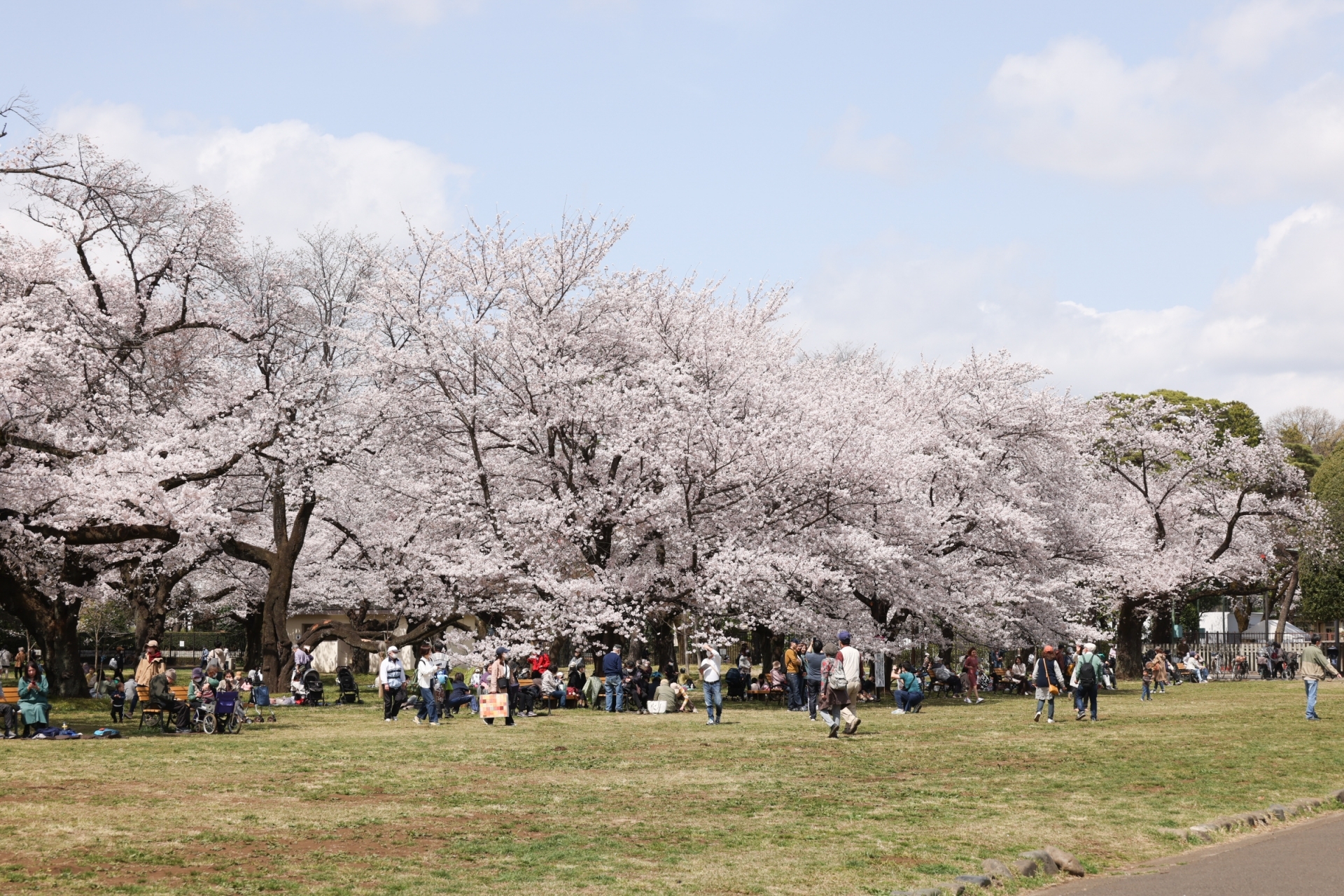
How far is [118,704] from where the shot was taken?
2338 centimetres

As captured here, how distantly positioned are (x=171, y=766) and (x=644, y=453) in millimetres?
15450

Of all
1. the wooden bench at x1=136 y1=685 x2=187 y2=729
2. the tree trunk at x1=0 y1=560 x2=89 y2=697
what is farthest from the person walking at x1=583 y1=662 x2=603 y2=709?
the tree trunk at x1=0 y1=560 x2=89 y2=697

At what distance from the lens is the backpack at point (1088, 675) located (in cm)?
2475

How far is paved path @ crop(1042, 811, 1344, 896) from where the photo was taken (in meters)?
8.38

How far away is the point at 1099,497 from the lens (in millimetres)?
47375

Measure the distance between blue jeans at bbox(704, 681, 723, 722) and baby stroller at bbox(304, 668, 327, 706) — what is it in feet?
38.3

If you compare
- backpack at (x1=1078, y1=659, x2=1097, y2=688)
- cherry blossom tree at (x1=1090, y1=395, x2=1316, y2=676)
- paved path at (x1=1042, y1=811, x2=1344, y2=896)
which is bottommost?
paved path at (x1=1042, y1=811, x2=1344, y2=896)

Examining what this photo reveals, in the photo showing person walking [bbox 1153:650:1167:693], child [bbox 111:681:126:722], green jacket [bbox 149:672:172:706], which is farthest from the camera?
person walking [bbox 1153:650:1167:693]

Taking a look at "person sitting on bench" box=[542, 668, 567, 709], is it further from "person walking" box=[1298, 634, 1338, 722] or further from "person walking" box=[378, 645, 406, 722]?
"person walking" box=[1298, 634, 1338, 722]

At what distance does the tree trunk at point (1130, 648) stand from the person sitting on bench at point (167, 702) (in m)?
36.1

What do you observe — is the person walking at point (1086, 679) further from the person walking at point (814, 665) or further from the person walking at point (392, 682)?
the person walking at point (392, 682)

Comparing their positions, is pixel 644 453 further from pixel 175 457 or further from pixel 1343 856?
pixel 1343 856

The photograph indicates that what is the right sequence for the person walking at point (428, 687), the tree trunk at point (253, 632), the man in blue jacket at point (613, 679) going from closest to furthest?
the person walking at point (428, 687) → the man in blue jacket at point (613, 679) → the tree trunk at point (253, 632)

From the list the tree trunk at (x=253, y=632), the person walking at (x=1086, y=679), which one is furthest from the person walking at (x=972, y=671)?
the tree trunk at (x=253, y=632)
